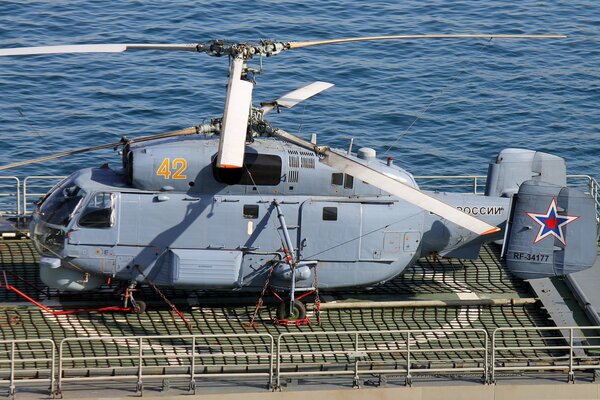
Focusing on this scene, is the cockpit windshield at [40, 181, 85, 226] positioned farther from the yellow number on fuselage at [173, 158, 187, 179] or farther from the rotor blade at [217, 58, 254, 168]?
the rotor blade at [217, 58, 254, 168]

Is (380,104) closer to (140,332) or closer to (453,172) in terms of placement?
(453,172)

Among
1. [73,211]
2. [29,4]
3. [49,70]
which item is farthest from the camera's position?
[29,4]

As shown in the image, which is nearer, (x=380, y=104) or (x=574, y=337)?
(x=574, y=337)

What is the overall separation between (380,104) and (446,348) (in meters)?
22.0

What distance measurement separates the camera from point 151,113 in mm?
39625

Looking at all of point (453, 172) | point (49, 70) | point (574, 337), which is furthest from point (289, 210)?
point (49, 70)

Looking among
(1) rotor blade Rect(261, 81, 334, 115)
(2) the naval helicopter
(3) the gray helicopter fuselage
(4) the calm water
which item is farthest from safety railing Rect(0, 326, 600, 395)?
(4) the calm water

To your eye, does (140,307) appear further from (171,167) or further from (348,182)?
(348,182)

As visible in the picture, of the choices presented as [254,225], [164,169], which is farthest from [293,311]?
[164,169]

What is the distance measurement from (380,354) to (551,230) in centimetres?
383

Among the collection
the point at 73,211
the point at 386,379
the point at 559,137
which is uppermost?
the point at 559,137

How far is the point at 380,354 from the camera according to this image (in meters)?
19.3

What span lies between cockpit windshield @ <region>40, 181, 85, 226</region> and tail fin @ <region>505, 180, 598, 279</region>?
7.82 meters

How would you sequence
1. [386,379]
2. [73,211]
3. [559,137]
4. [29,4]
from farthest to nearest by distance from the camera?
[29,4] < [559,137] < [73,211] < [386,379]
